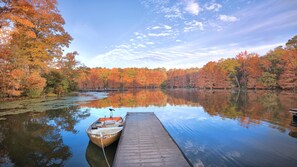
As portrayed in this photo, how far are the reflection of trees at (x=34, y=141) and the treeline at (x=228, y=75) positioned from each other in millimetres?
33416

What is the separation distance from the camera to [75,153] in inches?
267

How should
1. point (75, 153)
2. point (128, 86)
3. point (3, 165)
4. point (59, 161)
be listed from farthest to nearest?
1. point (128, 86)
2. point (75, 153)
3. point (59, 161)
4. point (3, 165)

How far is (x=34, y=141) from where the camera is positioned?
26.1 ft

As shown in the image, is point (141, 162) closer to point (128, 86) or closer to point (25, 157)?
point (25, 157)

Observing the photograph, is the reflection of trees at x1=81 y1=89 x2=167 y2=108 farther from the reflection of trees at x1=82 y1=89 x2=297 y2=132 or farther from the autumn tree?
the autumn tree

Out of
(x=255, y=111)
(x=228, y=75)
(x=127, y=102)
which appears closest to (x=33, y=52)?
(x=127, y=102)

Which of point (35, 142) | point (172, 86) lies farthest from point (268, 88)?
point (35, 142)

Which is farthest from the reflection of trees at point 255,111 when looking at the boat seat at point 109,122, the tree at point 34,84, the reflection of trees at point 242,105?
the tree at point 34,84

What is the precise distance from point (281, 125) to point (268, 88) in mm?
46016

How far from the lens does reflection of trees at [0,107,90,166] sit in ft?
20.1

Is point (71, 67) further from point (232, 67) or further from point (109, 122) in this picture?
point (232, 67)

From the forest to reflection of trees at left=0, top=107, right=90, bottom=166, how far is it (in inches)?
245

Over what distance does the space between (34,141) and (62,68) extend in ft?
89.2

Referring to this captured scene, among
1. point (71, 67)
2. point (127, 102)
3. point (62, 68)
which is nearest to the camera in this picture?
point (127, 102)
